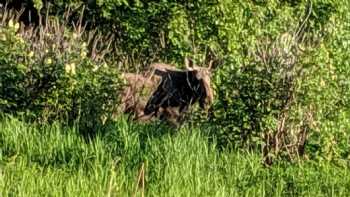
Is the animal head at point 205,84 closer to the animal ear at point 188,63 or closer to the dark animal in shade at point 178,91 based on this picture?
the dark animal in shade at point 178,91

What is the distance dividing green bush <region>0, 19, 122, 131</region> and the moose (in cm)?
76

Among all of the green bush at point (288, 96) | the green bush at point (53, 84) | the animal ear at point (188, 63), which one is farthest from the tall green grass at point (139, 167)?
the animal ear at point (188, 63)

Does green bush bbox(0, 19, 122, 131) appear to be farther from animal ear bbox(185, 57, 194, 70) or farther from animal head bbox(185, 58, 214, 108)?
animal ear bbox(185, 57, 194, 70)

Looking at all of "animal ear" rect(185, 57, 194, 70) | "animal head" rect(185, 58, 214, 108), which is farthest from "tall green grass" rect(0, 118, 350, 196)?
"animal ear" rect(185, 57, 194, 70)

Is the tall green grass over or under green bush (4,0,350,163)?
under

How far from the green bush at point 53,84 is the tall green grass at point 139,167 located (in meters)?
0.44

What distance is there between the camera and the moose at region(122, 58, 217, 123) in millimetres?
10104

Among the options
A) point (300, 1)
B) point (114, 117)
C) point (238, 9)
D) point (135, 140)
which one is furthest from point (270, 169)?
point (300, 1)

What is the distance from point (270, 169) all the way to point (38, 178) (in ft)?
7.06

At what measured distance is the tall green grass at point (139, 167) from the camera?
6734 millimetres

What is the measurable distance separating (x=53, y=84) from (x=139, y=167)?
2.07 meters

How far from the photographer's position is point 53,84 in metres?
9.15

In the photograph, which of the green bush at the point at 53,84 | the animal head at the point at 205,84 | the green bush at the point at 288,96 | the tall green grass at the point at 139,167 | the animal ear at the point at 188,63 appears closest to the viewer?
the tall green grass at the point at 139,167

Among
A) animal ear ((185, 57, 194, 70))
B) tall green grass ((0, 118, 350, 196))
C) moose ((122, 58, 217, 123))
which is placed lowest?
tall green grass ((0, 118, 350, 196))
